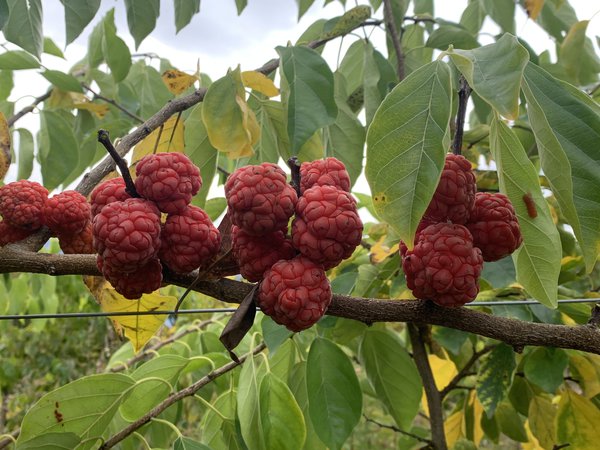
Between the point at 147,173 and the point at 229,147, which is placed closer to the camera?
the point at 147,173

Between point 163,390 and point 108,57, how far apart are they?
970 mm

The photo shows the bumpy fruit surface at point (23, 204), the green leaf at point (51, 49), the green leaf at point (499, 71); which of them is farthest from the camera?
the green leaf at point (51, 49)

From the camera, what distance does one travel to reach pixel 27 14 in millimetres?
1071

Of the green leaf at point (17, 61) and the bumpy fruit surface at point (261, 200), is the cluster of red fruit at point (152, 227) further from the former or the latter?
the green leaf at point (17, 61)

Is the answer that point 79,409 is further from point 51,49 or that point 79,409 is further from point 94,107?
point 51,49

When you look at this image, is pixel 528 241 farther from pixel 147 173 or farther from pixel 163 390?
pixel 163 390

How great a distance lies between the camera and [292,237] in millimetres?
656

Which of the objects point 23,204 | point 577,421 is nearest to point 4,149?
point 23,204

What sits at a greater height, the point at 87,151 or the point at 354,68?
the point at 354,68

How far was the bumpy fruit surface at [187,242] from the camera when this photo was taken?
0.66 metres

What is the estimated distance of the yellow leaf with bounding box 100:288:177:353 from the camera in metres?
0.98

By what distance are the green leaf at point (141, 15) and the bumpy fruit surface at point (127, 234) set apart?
2.11ft

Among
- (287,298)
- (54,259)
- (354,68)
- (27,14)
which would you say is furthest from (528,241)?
(354,68)

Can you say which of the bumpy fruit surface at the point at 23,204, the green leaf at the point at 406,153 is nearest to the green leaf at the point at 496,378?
the green leaf at the point at 406,153
